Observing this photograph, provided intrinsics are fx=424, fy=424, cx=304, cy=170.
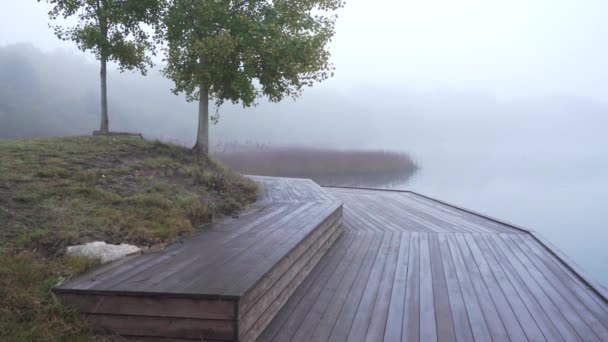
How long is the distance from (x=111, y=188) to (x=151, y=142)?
9.51 ft

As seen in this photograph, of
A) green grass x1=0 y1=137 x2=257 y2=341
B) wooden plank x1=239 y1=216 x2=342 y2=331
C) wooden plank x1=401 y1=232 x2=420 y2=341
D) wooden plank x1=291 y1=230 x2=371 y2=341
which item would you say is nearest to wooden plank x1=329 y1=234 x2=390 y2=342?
wooden plank x1=291 y1=230 x2=371 y2=341

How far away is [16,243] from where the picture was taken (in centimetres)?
295

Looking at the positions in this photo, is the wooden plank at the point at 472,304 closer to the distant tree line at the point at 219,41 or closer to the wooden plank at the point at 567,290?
the wooden plank at the point at 567,290

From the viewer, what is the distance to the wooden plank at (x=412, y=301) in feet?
8.76

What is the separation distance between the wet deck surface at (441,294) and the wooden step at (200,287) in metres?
0.23

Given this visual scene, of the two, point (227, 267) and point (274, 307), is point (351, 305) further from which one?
point (227, 267)

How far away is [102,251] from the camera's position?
3.06m

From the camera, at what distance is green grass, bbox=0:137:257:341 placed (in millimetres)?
2363

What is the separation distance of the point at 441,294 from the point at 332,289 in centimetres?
88

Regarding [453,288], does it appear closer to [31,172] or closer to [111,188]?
[111,188]

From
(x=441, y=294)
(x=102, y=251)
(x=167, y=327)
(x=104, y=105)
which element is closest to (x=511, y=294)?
(x=441, y=294)

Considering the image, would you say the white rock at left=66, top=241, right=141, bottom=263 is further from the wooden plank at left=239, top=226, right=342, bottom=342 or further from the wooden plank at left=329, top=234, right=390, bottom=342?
the wooden plank at left=329, top=234, right=390, bottom=342

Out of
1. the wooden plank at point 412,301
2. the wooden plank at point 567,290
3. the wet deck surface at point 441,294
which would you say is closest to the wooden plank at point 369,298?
the wet deck surface at point 441,294

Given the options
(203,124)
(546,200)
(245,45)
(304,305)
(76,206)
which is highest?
(245,45)
